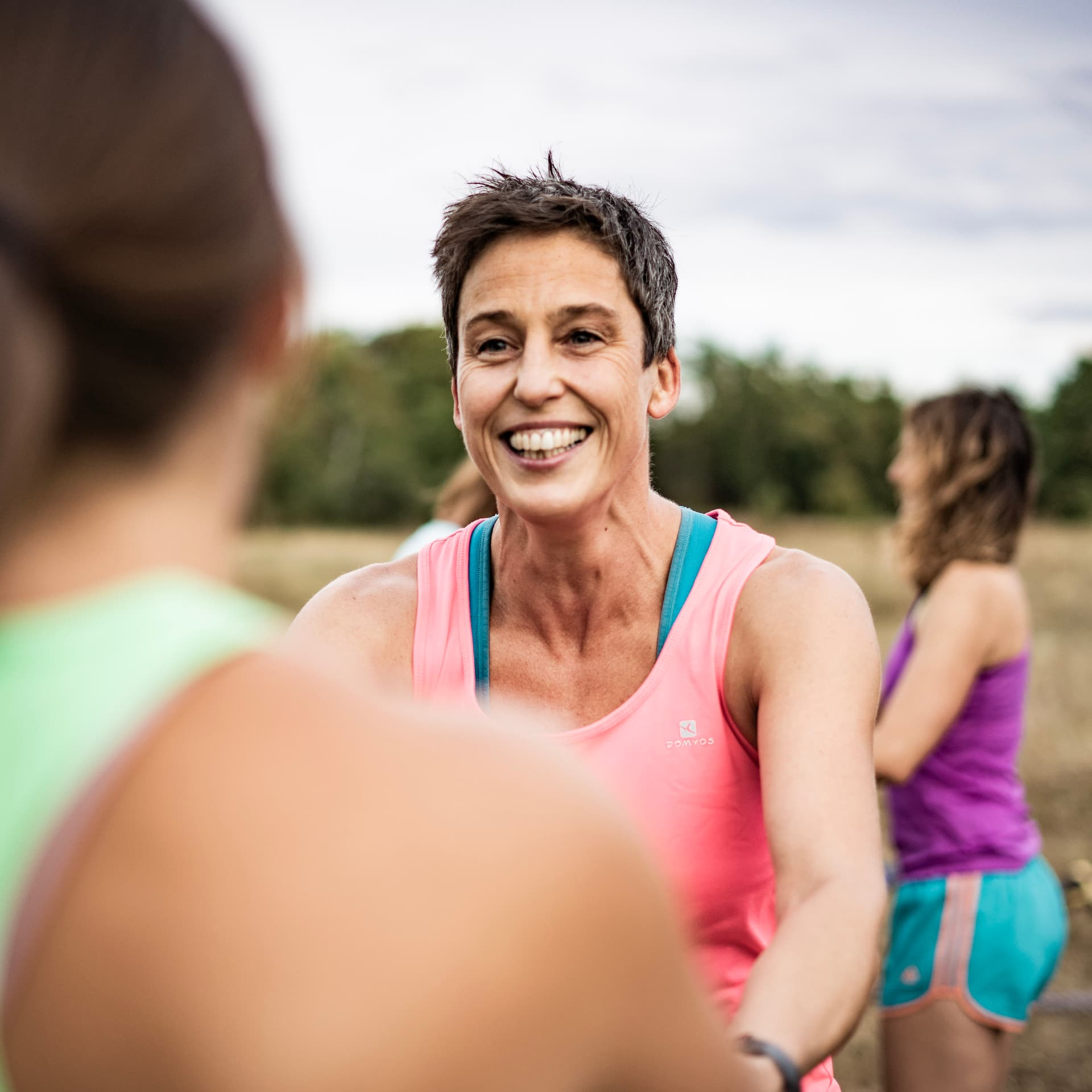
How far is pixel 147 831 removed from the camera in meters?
0.64

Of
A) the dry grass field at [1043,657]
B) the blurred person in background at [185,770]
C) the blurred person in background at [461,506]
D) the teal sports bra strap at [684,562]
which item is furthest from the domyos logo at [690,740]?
the blurred person in background at [461,506]

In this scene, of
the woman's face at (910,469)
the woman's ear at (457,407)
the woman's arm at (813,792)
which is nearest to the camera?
the woman's arm at (813,792)

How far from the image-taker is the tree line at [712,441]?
33.1 metres

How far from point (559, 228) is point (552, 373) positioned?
10.7 inches

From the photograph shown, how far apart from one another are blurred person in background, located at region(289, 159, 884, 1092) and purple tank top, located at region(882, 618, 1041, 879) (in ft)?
4.98

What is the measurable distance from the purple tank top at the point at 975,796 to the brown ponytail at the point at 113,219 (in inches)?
122

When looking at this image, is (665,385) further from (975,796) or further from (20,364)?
(20,364)

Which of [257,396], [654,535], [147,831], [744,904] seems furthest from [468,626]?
[147,831]

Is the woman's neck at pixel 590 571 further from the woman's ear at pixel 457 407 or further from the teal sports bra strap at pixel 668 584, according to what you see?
the woman's ear at pixel 457 407

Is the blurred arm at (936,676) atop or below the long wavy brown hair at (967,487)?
below

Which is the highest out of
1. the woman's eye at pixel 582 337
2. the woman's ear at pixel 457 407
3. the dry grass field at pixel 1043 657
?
the woman's eye at pixel 582 337

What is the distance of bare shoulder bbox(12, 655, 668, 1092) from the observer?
640 millimetres

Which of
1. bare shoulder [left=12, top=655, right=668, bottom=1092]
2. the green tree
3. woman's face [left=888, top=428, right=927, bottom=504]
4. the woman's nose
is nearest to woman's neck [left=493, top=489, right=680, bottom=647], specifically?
the woman's nose

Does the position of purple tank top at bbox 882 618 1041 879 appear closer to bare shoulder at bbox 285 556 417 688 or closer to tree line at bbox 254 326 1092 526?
bare shoulder at bbox 285 556 417 688
